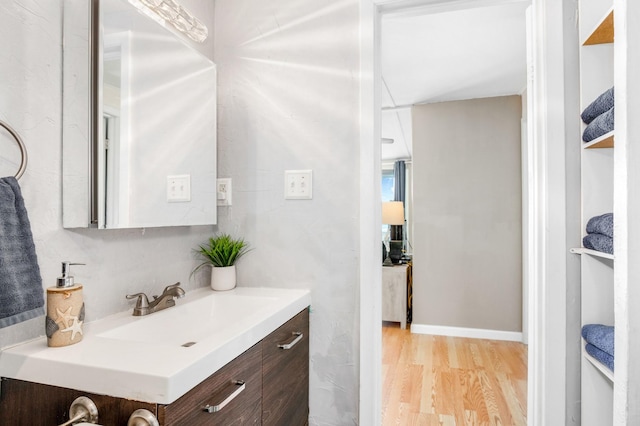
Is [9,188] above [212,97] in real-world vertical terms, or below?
below

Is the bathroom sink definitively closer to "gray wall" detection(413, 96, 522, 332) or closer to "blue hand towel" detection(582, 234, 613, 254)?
"blue hand towel" detection(582, 234, 613, 254)

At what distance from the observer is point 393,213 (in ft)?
15.5

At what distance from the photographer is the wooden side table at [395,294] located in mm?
4027

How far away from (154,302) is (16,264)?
1.60 ft

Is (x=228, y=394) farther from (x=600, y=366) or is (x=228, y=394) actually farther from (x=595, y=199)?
(x=595, y=199)

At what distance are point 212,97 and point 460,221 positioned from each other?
2839mm

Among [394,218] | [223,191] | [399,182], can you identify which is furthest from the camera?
[399,182]

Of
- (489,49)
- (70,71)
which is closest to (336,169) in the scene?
(70,71)

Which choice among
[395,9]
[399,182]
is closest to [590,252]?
[395,9]

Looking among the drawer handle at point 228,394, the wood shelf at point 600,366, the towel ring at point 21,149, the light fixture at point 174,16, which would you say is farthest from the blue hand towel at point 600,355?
the light fixture at point 174,16

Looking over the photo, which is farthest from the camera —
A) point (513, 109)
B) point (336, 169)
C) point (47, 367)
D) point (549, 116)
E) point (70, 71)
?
point (513, 109)

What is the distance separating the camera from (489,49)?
2.70 meters

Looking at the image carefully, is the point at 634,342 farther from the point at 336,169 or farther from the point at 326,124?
the point at 326,124

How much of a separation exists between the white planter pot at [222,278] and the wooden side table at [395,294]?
8.79 feet
